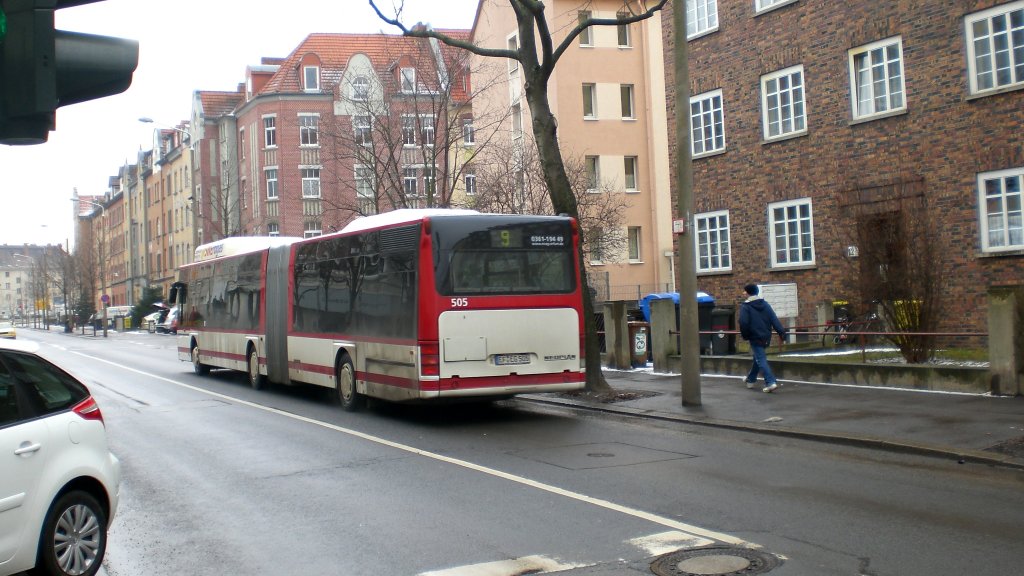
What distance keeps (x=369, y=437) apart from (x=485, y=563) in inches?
268

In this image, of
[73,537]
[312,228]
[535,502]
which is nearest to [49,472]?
[73,537]

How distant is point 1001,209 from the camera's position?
20.1m

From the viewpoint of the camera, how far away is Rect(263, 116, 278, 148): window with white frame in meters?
63.3

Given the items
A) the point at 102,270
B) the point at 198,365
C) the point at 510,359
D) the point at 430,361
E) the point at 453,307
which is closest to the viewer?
the point at 430,361

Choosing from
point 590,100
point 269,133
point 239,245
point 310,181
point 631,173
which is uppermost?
point 269,133

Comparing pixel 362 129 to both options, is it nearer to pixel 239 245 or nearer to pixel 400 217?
pixel 239 245

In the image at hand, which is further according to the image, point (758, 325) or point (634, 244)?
point (634, 244)

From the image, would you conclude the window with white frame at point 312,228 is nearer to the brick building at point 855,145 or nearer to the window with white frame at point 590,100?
the window with white frame at point 590,100

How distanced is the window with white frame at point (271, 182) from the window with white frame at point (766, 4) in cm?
4311

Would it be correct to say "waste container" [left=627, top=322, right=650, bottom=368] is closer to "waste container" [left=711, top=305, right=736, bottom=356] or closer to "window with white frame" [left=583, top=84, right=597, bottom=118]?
"waste container" [left=711, top=305, right=736, bottom=356]

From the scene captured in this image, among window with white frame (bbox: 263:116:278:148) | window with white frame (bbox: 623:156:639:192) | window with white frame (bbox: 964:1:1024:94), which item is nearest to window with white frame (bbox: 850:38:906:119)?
window with white frame (bbox: 964:1:1024:94)

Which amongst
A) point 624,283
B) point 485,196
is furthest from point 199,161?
point 485,196

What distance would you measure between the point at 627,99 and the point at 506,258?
113 ft

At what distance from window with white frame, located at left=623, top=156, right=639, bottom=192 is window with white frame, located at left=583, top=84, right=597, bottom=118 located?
107 inches
